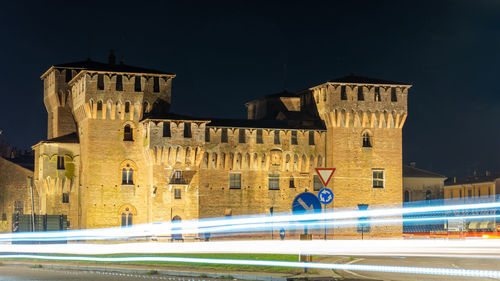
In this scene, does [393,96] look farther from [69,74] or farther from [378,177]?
[69,74]

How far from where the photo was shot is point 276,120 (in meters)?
77.3

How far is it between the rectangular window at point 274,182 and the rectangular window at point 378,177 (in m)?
7.69

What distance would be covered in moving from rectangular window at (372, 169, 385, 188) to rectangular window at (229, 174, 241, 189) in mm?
10848

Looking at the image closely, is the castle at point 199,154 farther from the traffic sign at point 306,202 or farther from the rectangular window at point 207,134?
the traffic sign at point 306,202

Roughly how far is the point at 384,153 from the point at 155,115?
18892 mm

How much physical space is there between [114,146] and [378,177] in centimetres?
2108

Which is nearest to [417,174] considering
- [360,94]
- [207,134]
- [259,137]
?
[360,94]

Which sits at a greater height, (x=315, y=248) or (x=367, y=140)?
(x=367, y=140)

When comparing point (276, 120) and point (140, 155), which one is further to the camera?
point (276, 120)

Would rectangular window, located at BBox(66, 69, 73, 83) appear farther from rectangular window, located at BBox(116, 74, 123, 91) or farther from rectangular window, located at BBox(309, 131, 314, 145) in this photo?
rectangular window, located at BBox(309, 131, 314, 145)

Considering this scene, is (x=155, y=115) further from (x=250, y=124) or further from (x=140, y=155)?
(x=250, y=124)

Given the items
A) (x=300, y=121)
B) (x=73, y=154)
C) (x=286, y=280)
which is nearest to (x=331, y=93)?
(x=300, y=121)

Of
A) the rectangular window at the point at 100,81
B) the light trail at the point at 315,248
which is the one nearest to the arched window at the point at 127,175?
the rectangular window at the point at 100,81

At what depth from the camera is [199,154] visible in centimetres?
6969
